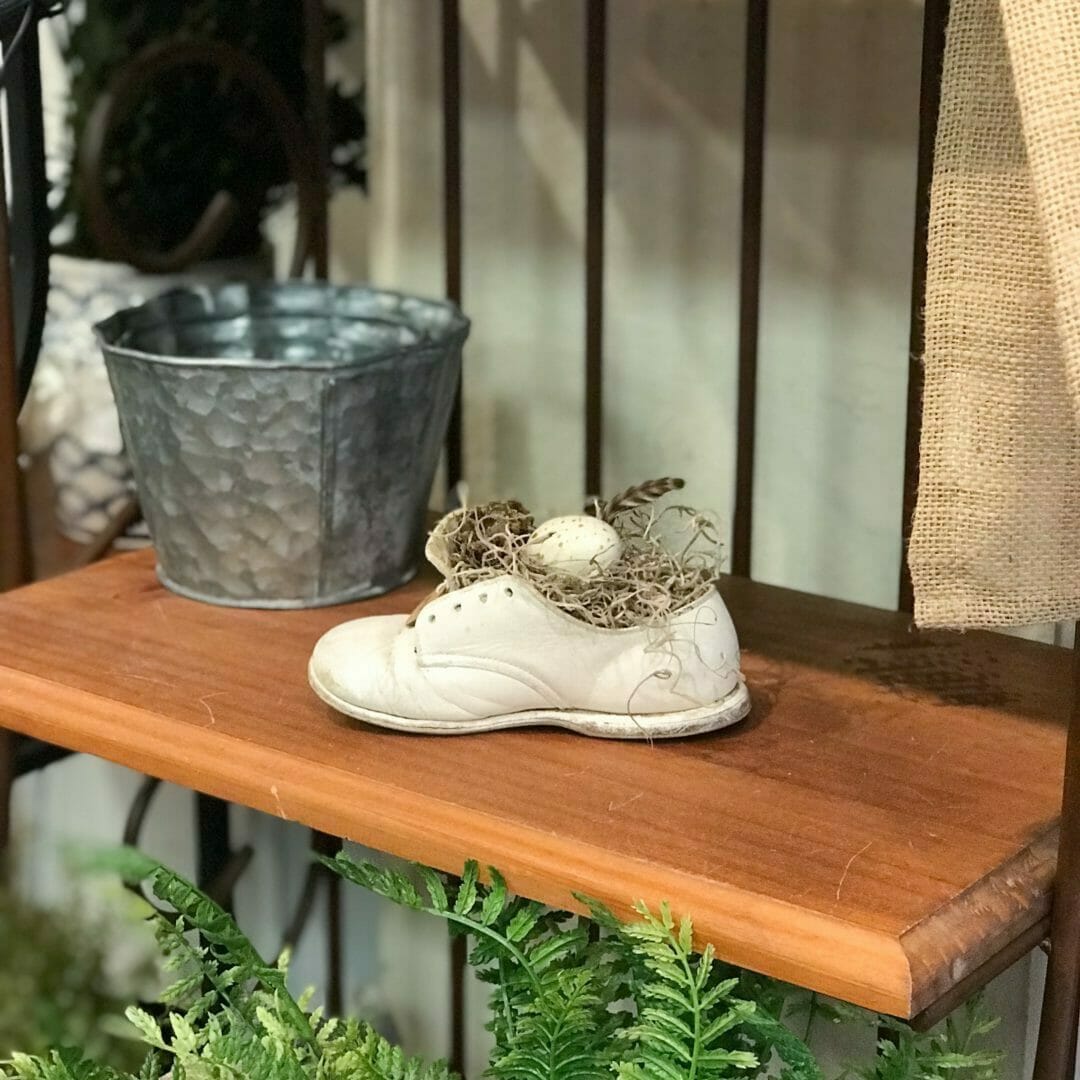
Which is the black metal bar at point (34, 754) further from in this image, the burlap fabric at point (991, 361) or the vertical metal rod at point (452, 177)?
the burlap fabric at point (991, 361)

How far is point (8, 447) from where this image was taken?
2.78 ft

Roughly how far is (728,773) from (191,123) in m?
0.74

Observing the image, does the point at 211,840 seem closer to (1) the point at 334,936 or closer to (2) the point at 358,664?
(1) the point at 334,936

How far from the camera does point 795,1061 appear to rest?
56cm

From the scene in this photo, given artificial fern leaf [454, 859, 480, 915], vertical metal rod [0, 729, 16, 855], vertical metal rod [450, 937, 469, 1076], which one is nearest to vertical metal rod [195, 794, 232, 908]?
vertical metal rod [450, 937, 469, 1076]

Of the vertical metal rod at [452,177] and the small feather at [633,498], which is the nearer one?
the small feather at [633,498]

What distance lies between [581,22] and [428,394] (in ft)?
1.11

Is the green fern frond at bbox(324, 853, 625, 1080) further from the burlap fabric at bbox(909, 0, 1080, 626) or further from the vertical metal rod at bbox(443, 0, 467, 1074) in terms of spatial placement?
the vertical metal rod at bbox(443, 0, 467, 1074)

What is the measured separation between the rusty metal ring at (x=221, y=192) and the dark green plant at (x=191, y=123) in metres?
0.04

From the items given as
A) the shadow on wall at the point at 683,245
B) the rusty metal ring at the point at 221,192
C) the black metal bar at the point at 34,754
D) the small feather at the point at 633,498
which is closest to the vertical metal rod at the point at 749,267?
the shadow on wall at the point at 683,245

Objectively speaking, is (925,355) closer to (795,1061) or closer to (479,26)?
(795,1061)

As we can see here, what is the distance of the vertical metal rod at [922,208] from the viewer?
74cm

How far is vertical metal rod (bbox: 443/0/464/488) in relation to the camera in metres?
0.92

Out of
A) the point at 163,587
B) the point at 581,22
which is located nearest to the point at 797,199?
the point at 581,22
